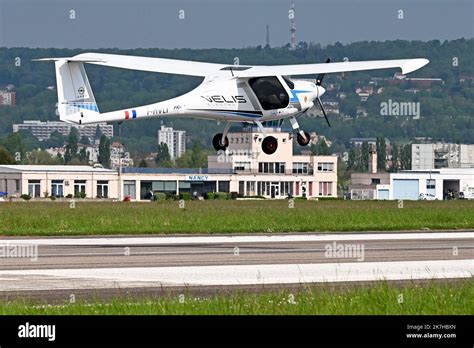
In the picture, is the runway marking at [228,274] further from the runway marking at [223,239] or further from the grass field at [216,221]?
the grass field at [216,221]

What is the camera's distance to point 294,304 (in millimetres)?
24141

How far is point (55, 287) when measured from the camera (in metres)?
28.1

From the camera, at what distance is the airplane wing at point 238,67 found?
6003 centimetres

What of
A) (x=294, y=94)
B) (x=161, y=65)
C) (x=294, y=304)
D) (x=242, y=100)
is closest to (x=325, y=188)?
(x=161, y=65)

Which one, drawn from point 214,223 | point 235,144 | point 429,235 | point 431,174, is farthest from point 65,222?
point 431,174

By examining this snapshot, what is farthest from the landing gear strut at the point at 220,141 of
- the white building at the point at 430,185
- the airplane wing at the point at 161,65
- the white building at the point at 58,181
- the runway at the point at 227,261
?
the white building at the point at 430,185

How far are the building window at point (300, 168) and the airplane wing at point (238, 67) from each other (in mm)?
81070

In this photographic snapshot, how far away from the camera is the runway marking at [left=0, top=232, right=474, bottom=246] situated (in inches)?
1662

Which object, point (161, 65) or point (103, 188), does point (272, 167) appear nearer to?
point (103, 188)

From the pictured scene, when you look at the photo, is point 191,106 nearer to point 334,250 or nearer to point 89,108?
point 89,108

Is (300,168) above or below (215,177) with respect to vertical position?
above

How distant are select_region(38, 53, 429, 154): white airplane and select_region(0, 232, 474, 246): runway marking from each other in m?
11.1

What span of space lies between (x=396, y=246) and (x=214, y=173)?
4114 inches

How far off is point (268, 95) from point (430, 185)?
297 feet
